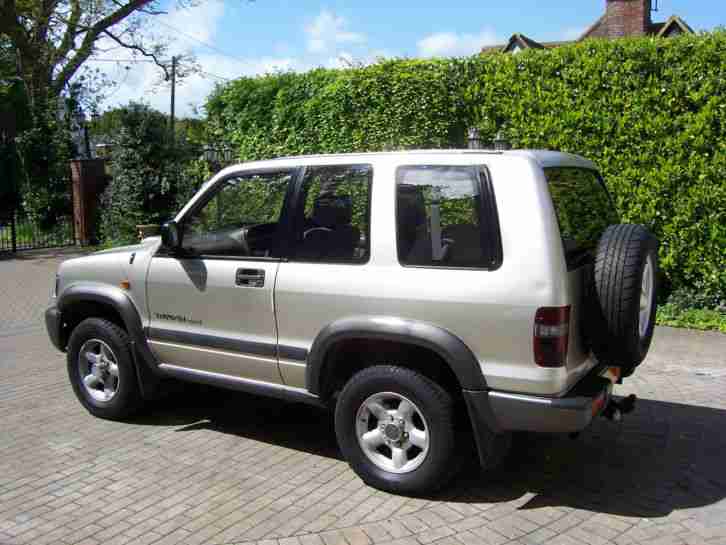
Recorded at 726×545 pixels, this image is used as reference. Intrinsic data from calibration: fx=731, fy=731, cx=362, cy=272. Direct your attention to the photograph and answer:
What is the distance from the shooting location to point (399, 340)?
13.4 feet

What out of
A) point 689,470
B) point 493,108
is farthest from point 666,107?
point 689,470

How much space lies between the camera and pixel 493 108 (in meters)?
9.84

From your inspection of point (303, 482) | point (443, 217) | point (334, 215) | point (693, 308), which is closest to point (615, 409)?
point (443, 217)

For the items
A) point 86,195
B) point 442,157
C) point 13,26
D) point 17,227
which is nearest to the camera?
point 442,157

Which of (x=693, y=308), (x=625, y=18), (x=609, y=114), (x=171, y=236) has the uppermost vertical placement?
(x=625, y=18)

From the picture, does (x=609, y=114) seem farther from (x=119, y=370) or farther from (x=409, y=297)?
(x=119, y=370)

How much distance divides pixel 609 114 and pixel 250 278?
19.6 feet

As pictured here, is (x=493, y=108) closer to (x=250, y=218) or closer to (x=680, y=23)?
(x=250, y=218)

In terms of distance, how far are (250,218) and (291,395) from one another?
1258mm

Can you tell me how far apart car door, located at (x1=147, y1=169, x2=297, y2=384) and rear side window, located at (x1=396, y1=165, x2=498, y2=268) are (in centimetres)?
89

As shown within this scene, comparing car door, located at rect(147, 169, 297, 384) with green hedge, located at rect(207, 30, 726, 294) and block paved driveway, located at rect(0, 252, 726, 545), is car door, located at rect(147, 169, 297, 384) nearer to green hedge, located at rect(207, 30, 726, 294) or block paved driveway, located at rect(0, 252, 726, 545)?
block paved driveway, located at rect(0, 252, 726, 545)

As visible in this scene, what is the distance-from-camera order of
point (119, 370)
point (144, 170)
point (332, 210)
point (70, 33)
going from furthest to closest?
point (70, 33)
point (144, 170)
point (119, 370)
point (332, 210)

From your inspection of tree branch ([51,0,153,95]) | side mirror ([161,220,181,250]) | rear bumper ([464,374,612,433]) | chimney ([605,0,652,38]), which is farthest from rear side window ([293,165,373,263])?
chimney ([605,0,652,38])

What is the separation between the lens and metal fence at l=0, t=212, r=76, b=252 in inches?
746
